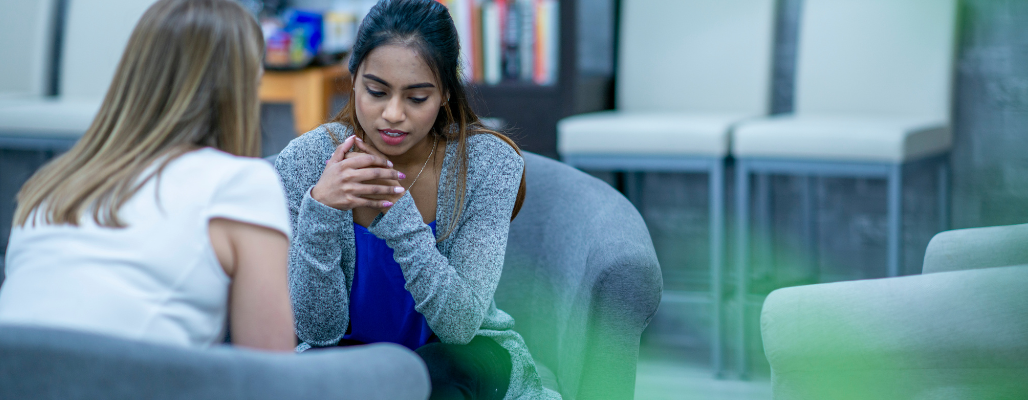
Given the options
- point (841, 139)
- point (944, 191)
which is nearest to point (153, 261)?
point (841, 139)

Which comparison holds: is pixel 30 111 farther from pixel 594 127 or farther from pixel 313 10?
pixel 594 127

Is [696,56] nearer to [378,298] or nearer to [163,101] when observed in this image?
[378,298]

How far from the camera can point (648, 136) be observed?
2143mm

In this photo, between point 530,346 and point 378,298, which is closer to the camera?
point 378,298

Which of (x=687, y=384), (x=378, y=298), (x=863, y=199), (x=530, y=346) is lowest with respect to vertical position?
(x=687, y=384)

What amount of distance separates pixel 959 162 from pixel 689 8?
87 centimetres

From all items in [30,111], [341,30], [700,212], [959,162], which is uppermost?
[341,30]

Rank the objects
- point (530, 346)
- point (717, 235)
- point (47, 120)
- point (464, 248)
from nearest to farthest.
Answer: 1. point (464, 248)
2. point (530, 346)
3. point (717, 235)
4. point (47, 120)

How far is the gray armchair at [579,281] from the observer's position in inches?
40.4

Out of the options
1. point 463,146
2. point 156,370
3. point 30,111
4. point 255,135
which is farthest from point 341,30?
point 156,370

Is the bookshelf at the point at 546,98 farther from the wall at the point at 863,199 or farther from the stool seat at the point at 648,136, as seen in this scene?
the wall at the point at 863,199

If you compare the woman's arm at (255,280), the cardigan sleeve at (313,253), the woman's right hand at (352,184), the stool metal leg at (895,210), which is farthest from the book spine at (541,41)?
the woman's arm at (255,280)

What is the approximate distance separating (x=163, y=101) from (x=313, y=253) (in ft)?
1.17

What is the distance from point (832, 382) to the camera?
0.97 m
